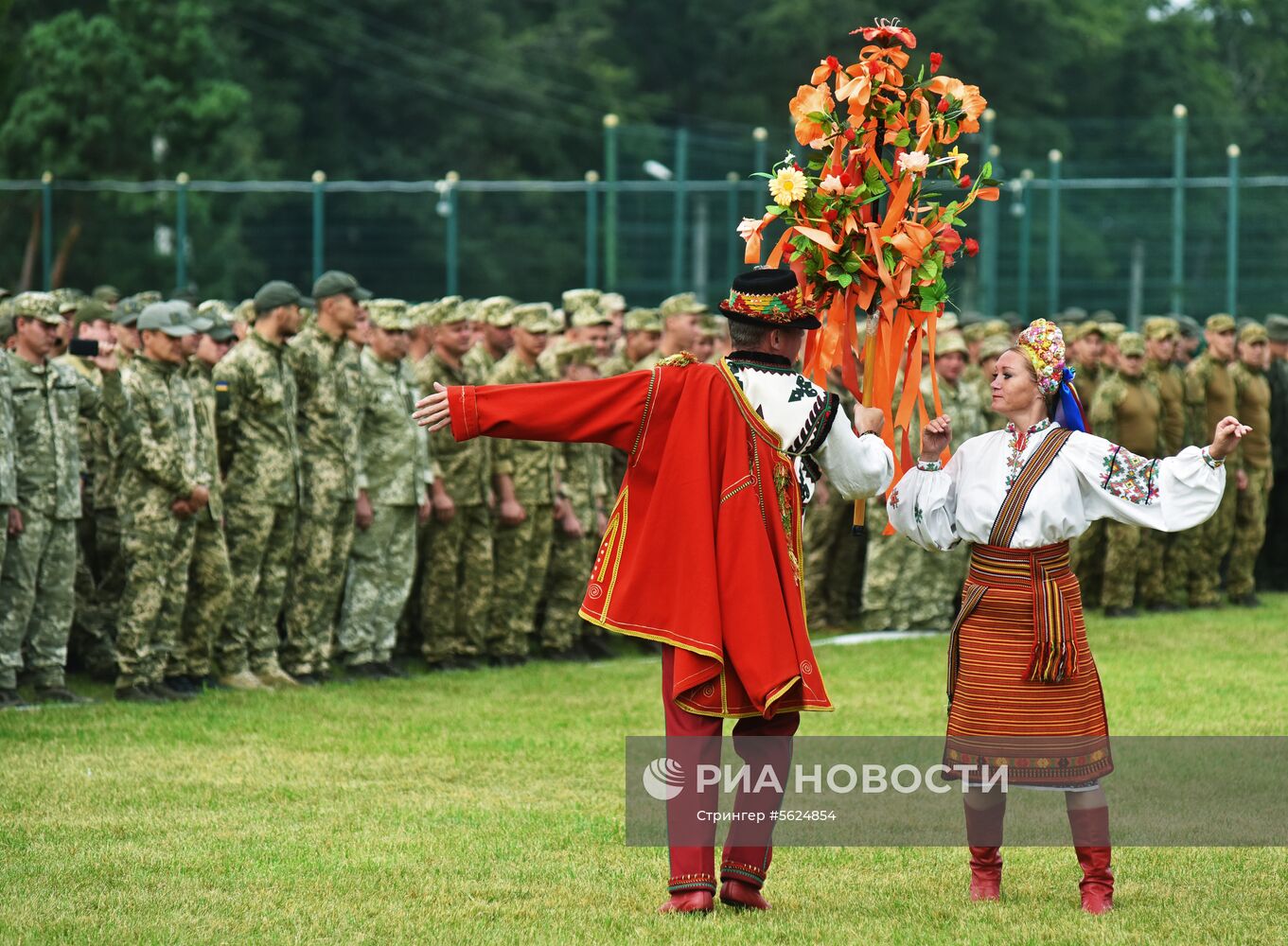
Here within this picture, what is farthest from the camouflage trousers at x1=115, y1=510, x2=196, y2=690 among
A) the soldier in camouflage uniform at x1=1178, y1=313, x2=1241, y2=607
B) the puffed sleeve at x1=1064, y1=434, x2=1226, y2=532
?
the soldier in camouflage uniform at x1=1178, y1=313, x2=1241, y2=607

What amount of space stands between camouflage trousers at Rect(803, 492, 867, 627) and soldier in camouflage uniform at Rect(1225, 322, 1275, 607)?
3.63m

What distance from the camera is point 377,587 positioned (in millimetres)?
13023

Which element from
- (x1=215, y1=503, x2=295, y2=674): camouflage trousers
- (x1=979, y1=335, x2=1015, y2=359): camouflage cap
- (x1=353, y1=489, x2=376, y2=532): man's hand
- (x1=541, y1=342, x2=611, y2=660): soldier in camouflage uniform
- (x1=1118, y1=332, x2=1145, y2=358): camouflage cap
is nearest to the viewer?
(x1=215, y1=503, x2=295, y2=674): camouflage trousers

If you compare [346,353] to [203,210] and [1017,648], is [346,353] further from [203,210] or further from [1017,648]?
[203,210]

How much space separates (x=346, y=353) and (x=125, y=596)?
2241 mm

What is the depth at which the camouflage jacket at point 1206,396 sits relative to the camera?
55.2 feet

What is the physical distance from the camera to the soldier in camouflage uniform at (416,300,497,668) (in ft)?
43.9

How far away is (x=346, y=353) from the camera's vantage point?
499 inches

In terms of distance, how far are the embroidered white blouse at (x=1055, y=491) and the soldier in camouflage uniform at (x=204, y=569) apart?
5701mm

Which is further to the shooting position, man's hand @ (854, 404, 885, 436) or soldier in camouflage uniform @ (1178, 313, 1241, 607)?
soldier in camouflage uniform @ (1178, 313, 1241, 607)

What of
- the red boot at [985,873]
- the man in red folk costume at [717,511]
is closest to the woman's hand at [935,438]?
the man in red folk costume at [717,511]

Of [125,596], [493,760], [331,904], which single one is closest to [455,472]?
[125,596]

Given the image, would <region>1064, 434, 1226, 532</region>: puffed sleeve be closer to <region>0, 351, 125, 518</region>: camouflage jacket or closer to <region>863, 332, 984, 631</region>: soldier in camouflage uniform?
<region>0, 351, 125, 518</region>: camouflage jacket

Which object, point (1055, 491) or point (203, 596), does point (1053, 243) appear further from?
point (1055, 491)
